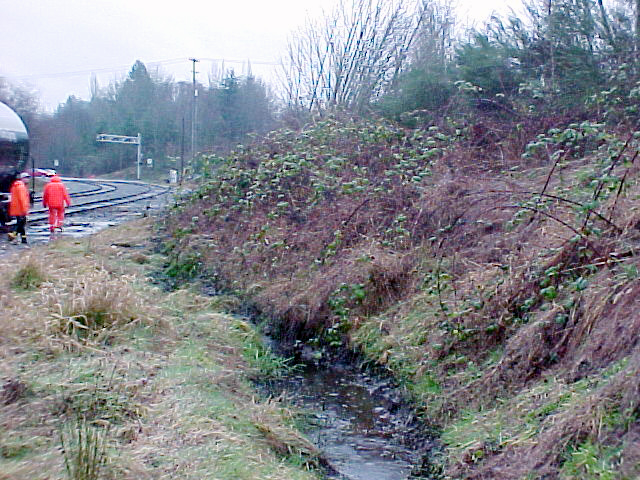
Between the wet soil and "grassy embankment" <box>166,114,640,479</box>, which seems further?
the wet soil

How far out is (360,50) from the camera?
28.1 m

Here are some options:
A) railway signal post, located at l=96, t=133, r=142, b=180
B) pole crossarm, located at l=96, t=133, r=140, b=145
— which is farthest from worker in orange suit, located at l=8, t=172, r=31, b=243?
pole crossarm, located at l=96, t=133, r=140, b=145

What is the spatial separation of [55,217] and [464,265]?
14487 millimetres

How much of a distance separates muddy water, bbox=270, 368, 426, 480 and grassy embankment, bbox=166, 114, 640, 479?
324 millimetres

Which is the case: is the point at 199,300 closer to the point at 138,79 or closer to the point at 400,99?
the point at 400,99

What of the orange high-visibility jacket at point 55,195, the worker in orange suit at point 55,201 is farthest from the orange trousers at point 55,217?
the orange high-visibility jacket at point 55,195

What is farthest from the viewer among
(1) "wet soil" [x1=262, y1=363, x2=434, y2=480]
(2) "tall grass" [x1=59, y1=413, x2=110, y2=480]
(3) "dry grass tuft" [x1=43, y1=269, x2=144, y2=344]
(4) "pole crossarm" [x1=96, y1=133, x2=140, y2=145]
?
(4) "pole crossarm" [x1=96, y1=133, x2=140, y2=145]

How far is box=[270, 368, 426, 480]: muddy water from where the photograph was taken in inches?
287

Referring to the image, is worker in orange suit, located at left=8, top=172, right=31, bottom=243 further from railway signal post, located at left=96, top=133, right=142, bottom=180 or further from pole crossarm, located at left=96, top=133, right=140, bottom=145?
pole crossarm, located at left=96, top=133, right=140, bottom=145

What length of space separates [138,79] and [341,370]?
231 feet

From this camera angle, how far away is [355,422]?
28.2 feet

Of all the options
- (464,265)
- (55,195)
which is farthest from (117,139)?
(464,265)

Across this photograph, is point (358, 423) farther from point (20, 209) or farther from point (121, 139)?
point (121, 139)

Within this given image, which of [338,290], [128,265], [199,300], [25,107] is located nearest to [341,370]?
[338,290]
